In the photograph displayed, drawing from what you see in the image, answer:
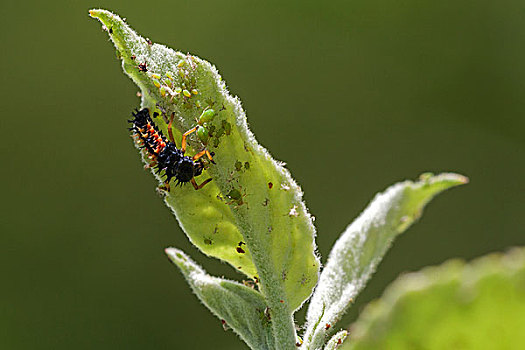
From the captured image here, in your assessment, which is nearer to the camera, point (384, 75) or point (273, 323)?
point (273, 323)

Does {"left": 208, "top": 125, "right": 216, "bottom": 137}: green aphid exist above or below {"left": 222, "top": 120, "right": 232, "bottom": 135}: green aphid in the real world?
below

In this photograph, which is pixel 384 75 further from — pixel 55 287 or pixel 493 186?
pixel 55 287

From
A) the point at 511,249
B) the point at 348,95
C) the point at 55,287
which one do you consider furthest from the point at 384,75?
the point at 511,249

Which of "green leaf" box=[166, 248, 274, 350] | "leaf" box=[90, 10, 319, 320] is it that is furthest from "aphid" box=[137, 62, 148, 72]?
"green leaf" box=[166, 248, 274, 350]

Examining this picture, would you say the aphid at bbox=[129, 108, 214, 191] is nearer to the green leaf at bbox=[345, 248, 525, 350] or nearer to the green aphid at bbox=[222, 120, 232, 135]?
the green aphid at bbox=[222, 120, 232, 135]

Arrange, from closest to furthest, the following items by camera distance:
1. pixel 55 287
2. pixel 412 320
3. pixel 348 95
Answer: pixel 412 320, pixel 55 287, pixel 348 95
